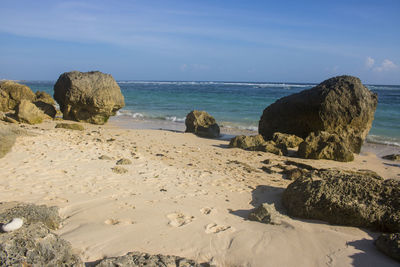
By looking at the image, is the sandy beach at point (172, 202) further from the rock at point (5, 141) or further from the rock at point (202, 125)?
the rock at point (202, 125)

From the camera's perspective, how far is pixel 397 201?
155 inches

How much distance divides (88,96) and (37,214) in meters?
9.11

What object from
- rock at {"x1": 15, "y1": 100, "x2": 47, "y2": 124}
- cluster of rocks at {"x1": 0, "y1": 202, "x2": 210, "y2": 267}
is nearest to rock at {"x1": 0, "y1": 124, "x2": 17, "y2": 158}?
cluster of rocks at {"x1": 0, "y1": 202, "x2": 210, "y2": 267}

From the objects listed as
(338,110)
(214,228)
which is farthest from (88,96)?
(214,228)

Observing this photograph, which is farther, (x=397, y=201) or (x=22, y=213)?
(x=397, y=201)

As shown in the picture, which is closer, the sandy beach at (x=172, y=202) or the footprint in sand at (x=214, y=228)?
the sandy beach at (x=172, y=202)

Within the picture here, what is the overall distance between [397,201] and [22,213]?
14.2ft

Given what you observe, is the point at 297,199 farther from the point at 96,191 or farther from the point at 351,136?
the point at 351,136

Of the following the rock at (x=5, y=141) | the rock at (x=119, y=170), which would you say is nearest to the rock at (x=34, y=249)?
the rock at (x=119, y=170)

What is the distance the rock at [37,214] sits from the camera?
331 centimetres

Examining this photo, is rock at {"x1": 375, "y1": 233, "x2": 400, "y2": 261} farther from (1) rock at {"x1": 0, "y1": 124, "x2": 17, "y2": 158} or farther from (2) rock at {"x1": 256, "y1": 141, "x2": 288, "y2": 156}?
(1) rock at {"x1": 0, "y1": 124, "x2": 17, "y2": 158}

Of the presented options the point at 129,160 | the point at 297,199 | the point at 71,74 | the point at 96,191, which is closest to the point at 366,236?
the point at 297,199

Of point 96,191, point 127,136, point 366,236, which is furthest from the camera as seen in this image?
point 127,136

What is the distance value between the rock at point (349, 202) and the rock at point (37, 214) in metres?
2.95
